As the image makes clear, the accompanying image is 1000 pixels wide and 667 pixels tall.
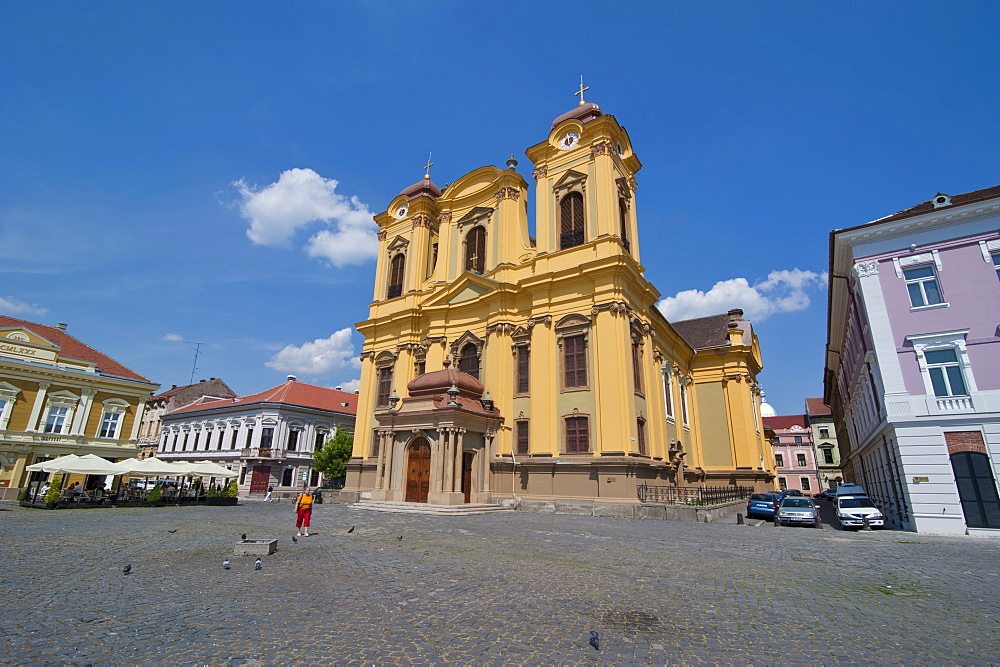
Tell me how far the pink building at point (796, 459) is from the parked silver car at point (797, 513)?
190 feet

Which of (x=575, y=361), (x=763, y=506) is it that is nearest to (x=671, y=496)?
(x=763, y=506)

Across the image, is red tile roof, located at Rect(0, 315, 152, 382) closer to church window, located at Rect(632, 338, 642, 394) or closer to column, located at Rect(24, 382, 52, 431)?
column, located at Rect(24, 382, 52, 431)

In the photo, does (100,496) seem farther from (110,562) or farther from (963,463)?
(963,463)

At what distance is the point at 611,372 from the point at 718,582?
57.1ft

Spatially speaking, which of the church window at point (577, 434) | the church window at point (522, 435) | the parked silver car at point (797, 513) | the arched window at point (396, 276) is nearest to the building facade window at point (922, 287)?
the parked silver car at point (797, 513)

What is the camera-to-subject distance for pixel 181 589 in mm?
7320

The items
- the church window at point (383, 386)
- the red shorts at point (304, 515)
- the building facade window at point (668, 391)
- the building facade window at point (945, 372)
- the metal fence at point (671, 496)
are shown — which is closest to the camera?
the red shorts at point (304, 515)

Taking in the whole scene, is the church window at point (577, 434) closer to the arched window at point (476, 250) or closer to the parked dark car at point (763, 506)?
the parked dark car at point (763, 506)

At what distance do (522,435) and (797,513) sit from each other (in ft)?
44.7

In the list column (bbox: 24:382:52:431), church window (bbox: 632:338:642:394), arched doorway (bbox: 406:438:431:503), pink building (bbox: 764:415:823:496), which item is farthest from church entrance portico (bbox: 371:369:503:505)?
pink building (bbox: 764:415:823:496)

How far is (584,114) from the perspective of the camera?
32656 mm

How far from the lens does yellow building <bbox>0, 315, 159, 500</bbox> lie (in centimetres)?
3278

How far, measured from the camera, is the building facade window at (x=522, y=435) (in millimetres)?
27922

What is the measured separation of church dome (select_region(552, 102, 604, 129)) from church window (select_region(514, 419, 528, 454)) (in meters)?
19.5
